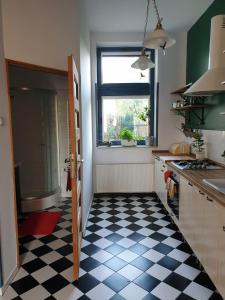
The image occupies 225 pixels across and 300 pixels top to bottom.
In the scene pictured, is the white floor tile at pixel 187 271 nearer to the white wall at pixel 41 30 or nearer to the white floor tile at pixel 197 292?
the white floor tile at pixel 197 292

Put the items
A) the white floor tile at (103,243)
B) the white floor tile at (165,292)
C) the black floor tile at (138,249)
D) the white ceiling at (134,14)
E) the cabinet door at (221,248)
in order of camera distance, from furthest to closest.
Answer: the white ceiling at (134,14) → the white floor tile at (103,243) → the black floor tile at (138,249) → the white floor tile at (165,292) → the cabinet door at (221,248)

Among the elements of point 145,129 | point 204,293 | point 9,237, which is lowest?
point 204,293

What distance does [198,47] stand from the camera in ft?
11.6

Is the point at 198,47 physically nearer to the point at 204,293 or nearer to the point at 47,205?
the point at 204,293

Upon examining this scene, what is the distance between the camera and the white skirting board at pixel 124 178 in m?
4.23

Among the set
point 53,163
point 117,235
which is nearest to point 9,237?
point 117,235

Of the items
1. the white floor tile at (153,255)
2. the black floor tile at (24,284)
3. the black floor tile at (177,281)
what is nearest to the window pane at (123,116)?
the white floor tile at (153,255)

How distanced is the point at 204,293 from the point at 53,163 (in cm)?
317

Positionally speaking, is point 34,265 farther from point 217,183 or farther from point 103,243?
point 217,183

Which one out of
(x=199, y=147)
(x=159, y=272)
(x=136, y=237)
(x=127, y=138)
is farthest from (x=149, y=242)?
(x=127, y=138)

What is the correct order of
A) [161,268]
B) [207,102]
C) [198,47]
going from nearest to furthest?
[161,268] < [207,102] < [198,47]

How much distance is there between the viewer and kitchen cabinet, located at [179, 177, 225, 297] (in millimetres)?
1690

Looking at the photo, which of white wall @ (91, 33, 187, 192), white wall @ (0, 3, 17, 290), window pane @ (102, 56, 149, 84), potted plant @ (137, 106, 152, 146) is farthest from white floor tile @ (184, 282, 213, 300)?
window pane @ (102, 56, 149, 84)

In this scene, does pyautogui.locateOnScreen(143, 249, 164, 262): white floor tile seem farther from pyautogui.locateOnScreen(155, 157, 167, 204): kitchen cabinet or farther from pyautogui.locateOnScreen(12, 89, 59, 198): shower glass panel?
pyautogui.locateOnScreen(12, 89, 59, 198): shower glass panel
